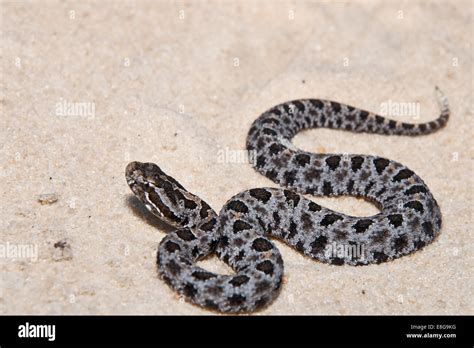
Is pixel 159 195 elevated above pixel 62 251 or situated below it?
above

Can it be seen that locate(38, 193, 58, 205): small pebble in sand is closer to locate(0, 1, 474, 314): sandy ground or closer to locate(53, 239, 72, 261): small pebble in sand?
locate(0, 1, 474, 314): sandy ground

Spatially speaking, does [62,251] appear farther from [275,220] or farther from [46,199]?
[275,220]

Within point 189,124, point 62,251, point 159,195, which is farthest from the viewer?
point 189,124

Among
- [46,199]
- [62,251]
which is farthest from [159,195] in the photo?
[46,199]

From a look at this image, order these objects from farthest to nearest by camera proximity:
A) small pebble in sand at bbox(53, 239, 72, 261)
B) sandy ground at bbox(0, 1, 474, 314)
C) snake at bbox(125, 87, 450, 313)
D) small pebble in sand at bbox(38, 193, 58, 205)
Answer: small pebble in sand at bbox(38, 193, 58, 205), sandy ground at bbox(0, 1, 474, 314), small pebble in sand at bbox(53, 239, 72, 261), snake at bbox(125, 87, 450, 313)

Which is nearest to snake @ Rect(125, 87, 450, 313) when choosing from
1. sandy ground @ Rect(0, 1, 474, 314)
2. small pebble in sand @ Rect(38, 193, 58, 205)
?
sandy ground @ Rect(0, 1, 474, 314)

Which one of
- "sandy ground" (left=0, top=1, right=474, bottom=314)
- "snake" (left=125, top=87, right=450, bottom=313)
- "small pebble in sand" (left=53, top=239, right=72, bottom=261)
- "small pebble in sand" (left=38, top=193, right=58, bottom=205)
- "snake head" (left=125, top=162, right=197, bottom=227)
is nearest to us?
"snake" (left=125, top=87, right=450, bottom=313)

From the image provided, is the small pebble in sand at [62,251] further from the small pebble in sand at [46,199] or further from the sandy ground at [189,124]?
the small pebble in sand at [46,199]
